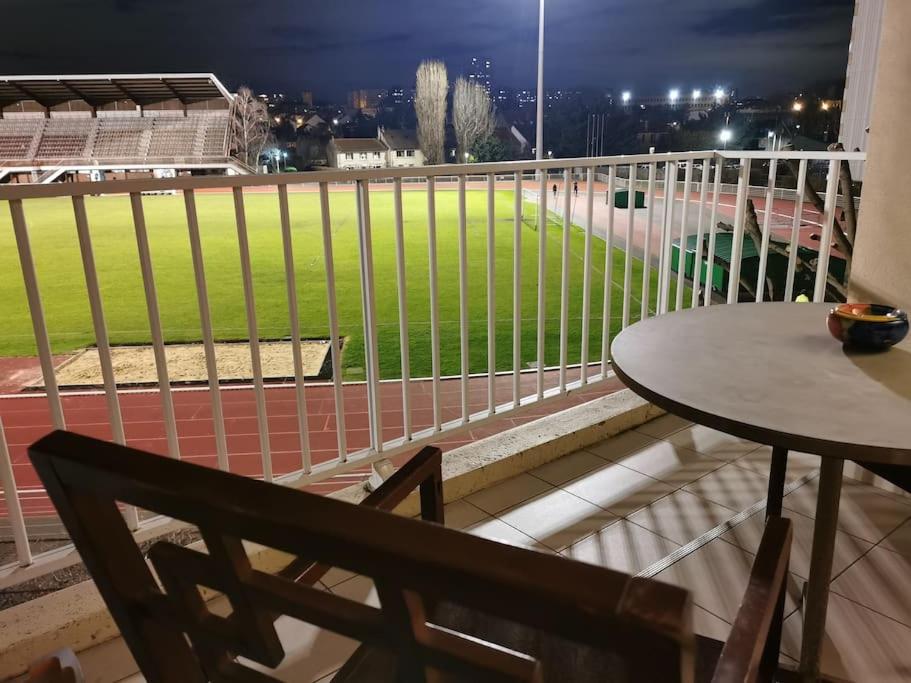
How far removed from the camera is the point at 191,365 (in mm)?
7879

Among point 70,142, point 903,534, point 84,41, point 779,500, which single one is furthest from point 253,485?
point 84,41

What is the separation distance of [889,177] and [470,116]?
132 feet

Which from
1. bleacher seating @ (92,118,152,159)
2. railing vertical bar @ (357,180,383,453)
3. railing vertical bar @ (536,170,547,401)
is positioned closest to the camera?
railing vertical bar @ (357,180,383,453)

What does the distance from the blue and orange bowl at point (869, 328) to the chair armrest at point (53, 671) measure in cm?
149

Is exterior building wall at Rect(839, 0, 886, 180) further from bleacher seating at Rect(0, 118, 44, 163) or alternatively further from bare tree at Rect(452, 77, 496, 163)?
bleacher seating at Rect(0, 118, 44, 163)

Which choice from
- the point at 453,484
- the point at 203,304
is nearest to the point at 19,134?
the point at 203,304

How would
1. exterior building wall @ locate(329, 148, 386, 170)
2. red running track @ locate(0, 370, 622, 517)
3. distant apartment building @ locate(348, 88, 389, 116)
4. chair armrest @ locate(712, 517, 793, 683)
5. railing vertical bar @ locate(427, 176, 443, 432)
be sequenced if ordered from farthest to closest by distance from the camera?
1. distant apartment building @ locate(348, 88, 389, 116)
2. exterior building wall @ locate(329, 148, 386, 170)
3. red running track @ locate(0, 370, 622, 517)
4. railing vertical bar @ locate(427, 176, 443, 432)
5. chair armrest @ locate(712, 517, 793, 683)

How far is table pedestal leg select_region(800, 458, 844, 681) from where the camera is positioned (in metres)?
1.32

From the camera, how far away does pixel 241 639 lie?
0.59m

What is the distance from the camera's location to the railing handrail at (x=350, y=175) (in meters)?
1.56

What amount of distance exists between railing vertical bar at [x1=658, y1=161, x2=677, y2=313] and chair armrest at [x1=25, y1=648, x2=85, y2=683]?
282cm

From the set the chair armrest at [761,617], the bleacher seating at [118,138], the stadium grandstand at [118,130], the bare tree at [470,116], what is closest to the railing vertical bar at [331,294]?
the chair armrest at [761,617]

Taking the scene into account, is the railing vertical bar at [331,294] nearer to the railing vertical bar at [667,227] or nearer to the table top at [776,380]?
the table top at [776,380]

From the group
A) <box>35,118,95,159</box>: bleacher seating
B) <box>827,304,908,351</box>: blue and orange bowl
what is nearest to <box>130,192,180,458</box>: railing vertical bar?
<box>827,304,908,351</box>: blue and orange bowl
